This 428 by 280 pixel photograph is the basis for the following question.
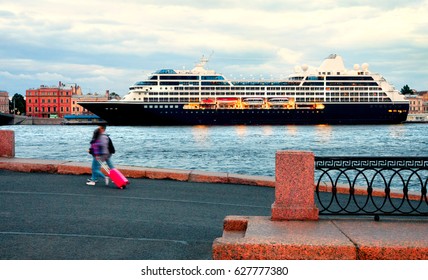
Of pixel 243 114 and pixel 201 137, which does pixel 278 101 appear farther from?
pixel 201 137

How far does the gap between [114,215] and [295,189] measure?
227 centimetres

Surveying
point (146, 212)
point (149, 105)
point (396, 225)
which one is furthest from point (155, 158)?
point (149, 105)

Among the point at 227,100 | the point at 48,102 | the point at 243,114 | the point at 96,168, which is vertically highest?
the point at 48,102

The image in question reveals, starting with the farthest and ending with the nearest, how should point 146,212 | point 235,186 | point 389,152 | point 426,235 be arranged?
1. point 389,152
2. point 235,186
3. point 146,212
4. point 426,235

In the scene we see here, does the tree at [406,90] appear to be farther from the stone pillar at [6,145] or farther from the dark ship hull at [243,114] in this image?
the stone pillar at [6,145]

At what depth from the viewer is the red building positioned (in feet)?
452

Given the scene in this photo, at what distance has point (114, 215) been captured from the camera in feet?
23.5

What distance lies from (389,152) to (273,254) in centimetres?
3316

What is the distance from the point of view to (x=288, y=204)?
19.9ft

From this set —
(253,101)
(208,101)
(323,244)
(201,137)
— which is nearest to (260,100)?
(253,101)

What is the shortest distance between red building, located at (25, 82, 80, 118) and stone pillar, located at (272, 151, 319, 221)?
13590 cm

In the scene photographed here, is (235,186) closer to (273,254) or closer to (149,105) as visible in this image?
(273,254)

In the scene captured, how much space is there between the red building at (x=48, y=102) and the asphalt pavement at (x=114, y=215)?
131 metres

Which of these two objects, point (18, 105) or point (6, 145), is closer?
point (6, 145)
